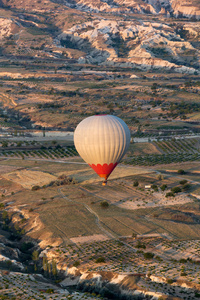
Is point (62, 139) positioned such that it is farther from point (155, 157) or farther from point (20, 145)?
point (155, 157)

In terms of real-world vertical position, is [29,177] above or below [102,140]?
below

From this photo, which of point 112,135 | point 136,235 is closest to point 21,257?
point 136,235

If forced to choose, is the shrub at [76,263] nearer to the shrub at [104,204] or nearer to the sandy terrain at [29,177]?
the shrub at [104,204]

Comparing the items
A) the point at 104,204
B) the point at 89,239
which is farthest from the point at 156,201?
the point at 89,239

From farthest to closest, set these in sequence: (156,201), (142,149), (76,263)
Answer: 1. (142,149)
2. (156,201)
3. (76,263)

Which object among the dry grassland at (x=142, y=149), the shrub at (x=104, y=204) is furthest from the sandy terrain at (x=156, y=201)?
the dry grassland at (x=142, y=149)

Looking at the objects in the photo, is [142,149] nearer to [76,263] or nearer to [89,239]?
[89,239]

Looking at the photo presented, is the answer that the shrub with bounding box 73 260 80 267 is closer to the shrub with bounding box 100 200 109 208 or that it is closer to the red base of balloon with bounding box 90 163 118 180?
the red base of balloon with bounding box 90 163 118 180

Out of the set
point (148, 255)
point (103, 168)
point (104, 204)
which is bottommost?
point (104, 204)

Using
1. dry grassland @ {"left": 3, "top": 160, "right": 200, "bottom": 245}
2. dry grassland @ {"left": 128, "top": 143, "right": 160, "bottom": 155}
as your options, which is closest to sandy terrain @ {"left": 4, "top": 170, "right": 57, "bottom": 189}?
dry grassland @ {"left": 3, "top": 160, "right": 200, "bottom": 245}
